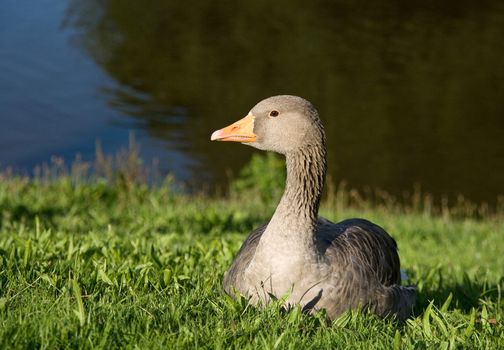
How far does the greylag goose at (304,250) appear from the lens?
582 centimetres

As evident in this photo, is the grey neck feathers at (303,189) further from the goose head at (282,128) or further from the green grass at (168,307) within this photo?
the green grass at (168,307)

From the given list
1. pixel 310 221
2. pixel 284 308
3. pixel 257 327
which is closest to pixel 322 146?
pixel 310 221

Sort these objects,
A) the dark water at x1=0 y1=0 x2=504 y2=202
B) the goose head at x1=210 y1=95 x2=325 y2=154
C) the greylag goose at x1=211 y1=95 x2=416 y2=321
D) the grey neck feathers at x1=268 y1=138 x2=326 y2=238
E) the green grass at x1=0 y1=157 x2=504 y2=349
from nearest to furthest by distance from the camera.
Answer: the green grass at x1=0 y1=157 x2=504 y2=349 → the greylag goose at x1=211 y1=95 x2=416 y2=321 → the grey neck feathers at x1=268 y1=138 x2=326 y2=238 → the goose head at x1=210 y1=95 x2=325 y2=154 → the dark water at x1=0 y1=0 x2=504 y2=202

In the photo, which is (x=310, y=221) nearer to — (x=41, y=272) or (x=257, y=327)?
(x=257, y=327)

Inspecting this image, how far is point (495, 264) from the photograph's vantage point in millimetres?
11938

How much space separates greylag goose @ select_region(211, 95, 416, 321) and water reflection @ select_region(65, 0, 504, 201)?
2160 centimetres

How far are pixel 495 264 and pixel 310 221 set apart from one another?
6777 millimetres

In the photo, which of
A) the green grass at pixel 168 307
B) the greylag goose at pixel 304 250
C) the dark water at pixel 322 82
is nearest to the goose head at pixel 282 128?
the greylag goose at pixel 304 250

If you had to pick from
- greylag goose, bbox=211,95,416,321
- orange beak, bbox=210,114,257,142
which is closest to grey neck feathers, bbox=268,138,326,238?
greylag goose, bbox=211,95,416,321

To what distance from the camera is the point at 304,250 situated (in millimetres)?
5879

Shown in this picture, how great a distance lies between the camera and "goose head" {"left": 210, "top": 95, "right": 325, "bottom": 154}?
6238 millimetres

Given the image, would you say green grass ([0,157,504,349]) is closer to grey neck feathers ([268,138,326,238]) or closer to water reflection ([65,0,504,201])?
grey neck feathers ([268,138,326,238])

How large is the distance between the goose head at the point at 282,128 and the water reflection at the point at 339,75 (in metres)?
21.6

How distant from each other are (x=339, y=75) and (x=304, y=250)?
118 ft
